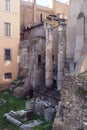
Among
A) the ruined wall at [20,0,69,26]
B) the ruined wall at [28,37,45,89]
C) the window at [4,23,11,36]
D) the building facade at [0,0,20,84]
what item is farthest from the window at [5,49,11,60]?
the ruined wall at [20,0,69,26]

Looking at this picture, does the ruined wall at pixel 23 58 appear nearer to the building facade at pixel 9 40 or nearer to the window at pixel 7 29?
the building facade at pixel 9 40

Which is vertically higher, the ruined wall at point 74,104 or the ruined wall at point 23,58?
the ruined wall at point 23,58

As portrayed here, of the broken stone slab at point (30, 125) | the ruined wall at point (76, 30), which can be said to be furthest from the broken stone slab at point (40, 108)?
the ruined wall at point (76, 30)

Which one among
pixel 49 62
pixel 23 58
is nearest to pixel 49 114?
pixel 49 62

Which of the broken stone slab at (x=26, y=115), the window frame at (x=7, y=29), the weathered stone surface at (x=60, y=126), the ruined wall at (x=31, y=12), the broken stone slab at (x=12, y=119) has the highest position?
the ruined wall at (x=31, y=12)

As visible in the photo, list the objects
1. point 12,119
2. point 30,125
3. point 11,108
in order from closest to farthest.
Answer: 1. point 30,125
2. point 12,119
3. point 11,108

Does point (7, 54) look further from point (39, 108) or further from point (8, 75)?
point (39, 108)

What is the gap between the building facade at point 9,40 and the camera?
24.0 metres

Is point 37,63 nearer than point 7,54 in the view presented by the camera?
Yes

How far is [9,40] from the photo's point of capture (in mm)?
24531

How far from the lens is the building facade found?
24.0 meters

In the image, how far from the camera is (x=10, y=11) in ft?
80.5

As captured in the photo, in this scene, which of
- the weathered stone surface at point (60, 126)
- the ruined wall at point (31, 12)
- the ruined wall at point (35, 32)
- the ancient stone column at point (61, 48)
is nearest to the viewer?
the weathered stone surface at point (60, 126)

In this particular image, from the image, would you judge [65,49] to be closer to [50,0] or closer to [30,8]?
[30,8]
